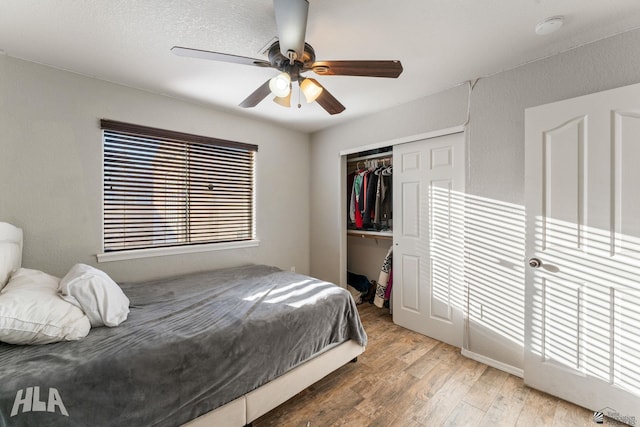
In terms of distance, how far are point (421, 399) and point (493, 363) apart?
85 centimetres

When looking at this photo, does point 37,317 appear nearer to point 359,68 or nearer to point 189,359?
point 189,359

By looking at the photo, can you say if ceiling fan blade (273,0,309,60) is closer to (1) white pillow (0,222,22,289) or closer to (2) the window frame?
(2) the window frame

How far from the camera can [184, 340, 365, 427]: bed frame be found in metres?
1.42

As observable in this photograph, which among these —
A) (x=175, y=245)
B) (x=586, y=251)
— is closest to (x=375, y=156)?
(x=586, y=251)

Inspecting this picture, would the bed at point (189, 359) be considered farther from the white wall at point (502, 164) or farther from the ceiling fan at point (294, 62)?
the ceiling fan at point (294, 62)

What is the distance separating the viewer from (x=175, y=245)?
109 inches

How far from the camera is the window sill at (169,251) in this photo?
2.38 meters

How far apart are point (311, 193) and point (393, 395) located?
2.74 m

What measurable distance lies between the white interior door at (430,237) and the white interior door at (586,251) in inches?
24.3

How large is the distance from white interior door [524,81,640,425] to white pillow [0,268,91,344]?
2932mm

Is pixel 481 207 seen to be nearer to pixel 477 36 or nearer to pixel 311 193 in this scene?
pixel 477 36

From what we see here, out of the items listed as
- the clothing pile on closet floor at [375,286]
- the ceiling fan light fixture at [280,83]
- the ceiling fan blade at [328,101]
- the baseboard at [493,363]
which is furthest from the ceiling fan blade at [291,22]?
the baseboard at [493,363]

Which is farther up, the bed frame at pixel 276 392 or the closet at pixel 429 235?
the closet at pixel 429 235

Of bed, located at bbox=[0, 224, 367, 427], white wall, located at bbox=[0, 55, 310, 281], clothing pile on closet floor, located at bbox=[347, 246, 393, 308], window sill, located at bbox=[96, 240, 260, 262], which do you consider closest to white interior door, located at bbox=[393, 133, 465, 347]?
clothing pile on closet floor, located at bbox=[347, 246, 393, 308]
